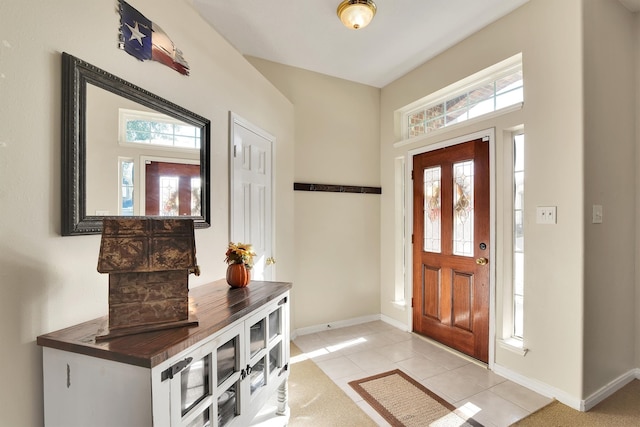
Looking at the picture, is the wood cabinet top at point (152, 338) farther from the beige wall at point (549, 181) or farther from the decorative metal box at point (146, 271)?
the beige wall at point (549, 181)

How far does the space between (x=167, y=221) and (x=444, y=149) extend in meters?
2.68

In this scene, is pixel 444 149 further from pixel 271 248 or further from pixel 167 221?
pixel 167 221

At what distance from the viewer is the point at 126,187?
1.35 metres

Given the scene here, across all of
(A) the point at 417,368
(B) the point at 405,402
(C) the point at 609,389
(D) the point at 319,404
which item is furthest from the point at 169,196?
(C) the point at 609,389

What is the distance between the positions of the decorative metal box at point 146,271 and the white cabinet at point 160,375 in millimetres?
70

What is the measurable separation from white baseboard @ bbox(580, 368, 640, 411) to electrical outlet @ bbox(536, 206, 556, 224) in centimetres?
121

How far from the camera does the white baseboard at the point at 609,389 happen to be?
79.6 inches

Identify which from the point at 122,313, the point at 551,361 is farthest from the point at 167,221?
the point at 551,361

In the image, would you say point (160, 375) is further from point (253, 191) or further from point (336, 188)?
point (336, 188)

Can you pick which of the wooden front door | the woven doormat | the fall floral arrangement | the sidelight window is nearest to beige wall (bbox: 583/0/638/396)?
the sidelight window

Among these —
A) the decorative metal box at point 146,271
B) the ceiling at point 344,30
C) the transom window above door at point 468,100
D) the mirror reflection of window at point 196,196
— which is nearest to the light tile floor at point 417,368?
the decorative metal box at point 146,271

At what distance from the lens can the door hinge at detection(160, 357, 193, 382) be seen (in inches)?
37.5

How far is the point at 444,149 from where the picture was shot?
9.86 ft

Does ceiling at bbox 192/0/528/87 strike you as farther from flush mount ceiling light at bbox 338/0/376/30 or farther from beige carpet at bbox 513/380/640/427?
beige carpet at bbox 513/380/640/427
